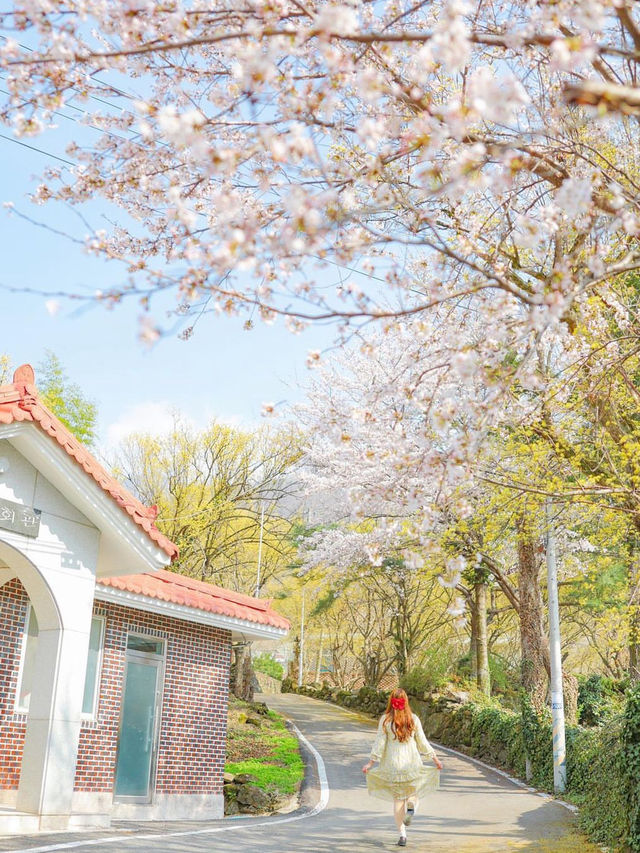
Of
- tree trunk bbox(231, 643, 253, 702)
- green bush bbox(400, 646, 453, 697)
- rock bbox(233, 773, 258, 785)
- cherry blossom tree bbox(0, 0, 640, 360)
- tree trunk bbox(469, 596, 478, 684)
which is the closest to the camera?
cherry blossom tree bbox(0, 0, 640, 360)

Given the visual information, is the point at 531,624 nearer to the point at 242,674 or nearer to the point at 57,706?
the point at 57,706

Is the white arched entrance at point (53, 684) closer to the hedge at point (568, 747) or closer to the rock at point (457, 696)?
the hedge at point (568, 747)

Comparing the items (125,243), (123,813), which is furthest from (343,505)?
(125,243)

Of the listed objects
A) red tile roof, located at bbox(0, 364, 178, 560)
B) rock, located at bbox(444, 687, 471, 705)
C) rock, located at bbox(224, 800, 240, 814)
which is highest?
red tile roof, located at bbox(0, 364, 178, 560)

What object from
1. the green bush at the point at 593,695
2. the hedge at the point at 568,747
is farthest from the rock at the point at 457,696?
the green bush at the point at 593,695

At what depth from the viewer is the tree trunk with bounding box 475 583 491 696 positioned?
2397cm

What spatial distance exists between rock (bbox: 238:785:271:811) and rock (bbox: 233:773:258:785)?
1.51 feet

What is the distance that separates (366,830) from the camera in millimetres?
10680

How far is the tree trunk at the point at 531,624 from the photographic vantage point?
59.9ft

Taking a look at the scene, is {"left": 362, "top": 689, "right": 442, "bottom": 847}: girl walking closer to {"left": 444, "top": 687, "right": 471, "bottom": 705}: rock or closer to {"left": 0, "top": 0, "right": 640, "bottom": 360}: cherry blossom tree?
{"left": 0, "top": 0, "right": 640, "bottom": 360}: cherry blossom tree

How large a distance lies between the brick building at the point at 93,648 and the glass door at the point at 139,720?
0.02m

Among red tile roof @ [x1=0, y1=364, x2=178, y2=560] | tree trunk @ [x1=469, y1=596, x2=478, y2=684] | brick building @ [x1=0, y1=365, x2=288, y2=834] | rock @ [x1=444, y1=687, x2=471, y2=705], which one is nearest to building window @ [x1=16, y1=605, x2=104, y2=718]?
brick building @ [x1=0, y1=365, x2=288, y2=834]

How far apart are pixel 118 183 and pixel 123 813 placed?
998cm

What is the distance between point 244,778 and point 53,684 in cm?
733
